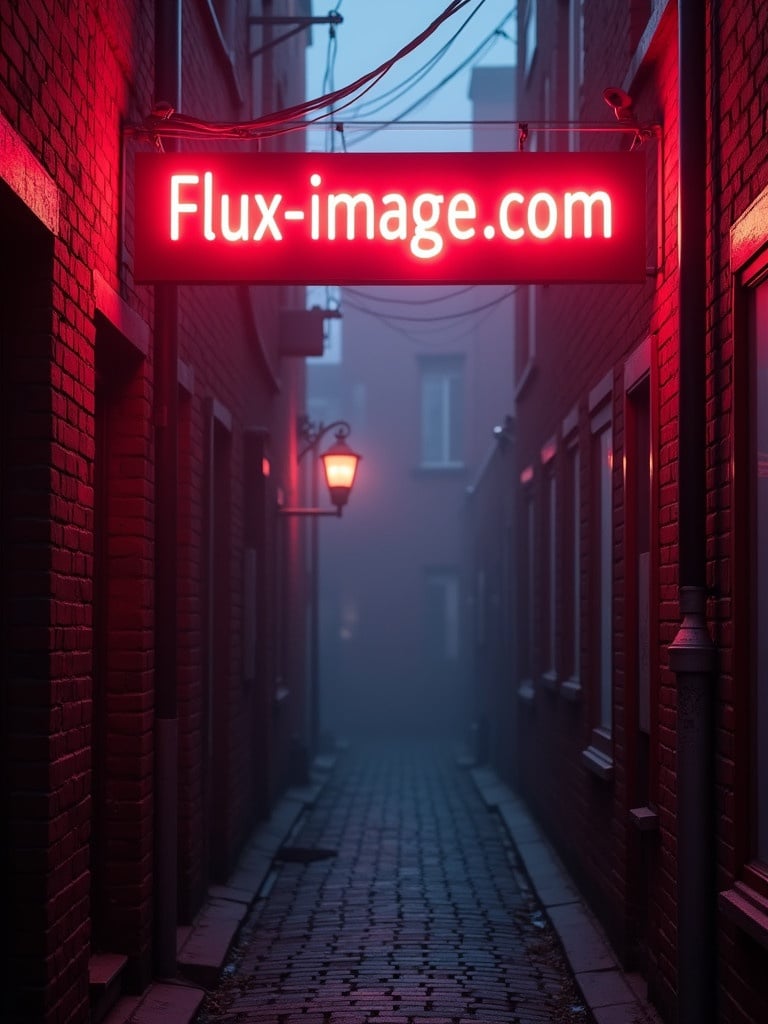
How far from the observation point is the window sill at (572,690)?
987 centimetres

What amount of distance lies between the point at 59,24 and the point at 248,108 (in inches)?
269

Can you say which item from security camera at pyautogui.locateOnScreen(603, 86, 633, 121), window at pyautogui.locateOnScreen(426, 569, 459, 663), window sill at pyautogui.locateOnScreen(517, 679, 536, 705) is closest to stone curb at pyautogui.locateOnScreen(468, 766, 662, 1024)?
window sill at pyautogui.locateOnScreen(517, 679, 536, 705)

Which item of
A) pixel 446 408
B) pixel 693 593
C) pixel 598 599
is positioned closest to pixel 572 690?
pixel 598 599

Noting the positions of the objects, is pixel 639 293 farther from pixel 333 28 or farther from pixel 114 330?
pixel 333 28

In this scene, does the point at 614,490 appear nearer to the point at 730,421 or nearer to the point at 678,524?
the point at 678,524

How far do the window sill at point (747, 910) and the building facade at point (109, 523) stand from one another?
2.18m

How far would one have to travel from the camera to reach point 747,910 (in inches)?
190

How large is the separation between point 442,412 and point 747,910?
23053 millimetres

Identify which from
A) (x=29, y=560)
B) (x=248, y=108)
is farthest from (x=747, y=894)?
(x=248, y=108)

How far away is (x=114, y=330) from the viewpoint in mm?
6113

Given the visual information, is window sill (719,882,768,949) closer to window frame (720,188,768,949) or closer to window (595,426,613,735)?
window frame (720,188,768,949)

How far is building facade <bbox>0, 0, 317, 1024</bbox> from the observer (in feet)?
16.1

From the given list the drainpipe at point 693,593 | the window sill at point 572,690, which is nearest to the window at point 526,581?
the window sill at point 572,690

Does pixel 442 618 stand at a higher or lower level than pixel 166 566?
lower
